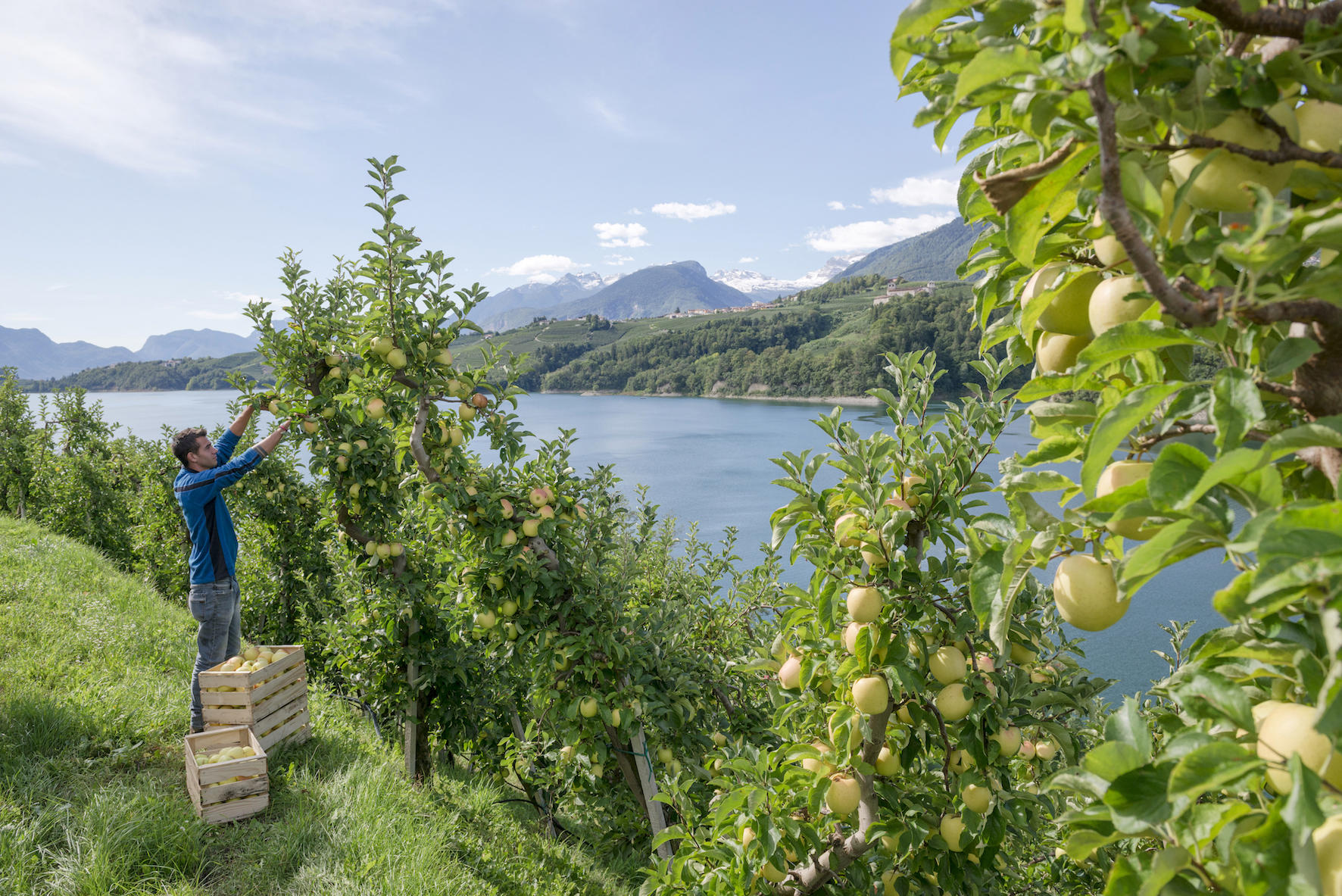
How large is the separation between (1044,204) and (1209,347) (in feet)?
0.74

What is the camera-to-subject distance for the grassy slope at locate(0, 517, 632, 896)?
9.09ft

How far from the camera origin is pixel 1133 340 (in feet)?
2.09

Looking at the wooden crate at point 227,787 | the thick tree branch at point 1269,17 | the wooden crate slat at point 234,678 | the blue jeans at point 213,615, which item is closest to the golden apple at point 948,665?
the thick tree branch at point 1269,17

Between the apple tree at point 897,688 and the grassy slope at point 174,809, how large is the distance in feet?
6.08

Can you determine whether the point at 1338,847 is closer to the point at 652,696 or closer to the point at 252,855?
the point at 652,696

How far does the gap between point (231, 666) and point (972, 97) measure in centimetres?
481

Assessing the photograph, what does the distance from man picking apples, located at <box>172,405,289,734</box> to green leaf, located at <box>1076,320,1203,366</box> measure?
173 inches

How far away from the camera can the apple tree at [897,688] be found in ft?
5.09

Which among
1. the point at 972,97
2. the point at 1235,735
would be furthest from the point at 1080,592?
the point at 972,97

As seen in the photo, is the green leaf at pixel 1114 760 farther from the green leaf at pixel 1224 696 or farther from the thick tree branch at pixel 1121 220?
the thick tree branch at pixel 1121 220

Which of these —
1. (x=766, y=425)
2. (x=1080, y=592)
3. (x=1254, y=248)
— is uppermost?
(x=1254, y=248)

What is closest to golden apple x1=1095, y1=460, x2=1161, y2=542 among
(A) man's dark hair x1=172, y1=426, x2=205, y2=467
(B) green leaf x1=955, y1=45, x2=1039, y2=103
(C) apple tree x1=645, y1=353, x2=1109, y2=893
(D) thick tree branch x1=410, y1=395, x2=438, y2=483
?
(B) green leaf x1=955, y1=45, x2=1039, y2=103

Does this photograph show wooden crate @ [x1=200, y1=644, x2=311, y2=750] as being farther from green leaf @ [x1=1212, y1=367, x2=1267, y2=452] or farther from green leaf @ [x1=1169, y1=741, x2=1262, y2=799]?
green leaf @ [x1=1212, y1=367, x2=1267, y2=452]

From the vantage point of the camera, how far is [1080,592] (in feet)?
2.66
